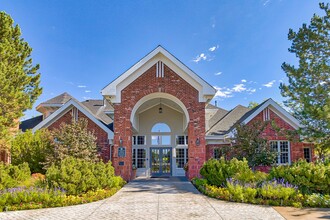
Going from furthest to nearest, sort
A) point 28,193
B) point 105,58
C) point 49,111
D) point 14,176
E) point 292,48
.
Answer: point 49,111, point 105,58, point 292,48, point 14,176, point 28,193

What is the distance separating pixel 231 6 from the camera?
17.3 metres

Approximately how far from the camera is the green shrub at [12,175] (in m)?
11.7

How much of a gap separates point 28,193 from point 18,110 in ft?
17.4

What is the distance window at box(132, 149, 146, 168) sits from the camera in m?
23.2

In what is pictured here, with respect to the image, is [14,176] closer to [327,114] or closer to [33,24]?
[33,24]

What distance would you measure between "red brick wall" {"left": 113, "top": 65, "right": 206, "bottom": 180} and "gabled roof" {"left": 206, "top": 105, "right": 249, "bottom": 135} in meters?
3.15

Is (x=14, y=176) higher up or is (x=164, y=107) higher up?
(x=164, y=107)

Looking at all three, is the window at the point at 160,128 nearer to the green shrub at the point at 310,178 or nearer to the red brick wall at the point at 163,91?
the red brick wall at the point at 163,91

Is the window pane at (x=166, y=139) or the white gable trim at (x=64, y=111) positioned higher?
the white gable trim at (x=64, y=111)

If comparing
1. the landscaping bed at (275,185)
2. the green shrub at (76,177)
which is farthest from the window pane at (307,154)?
the green shrub at (76,177)

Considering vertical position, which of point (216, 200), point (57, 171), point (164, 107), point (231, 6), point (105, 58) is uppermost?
point (231, 6)

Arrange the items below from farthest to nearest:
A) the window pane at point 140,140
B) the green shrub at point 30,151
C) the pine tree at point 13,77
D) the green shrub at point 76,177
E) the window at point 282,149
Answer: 1. the window pane at point 140,140
2. the window at point 282,149
3. the green shrub at point 30,151
4. the pine tree at point 13,77
5. the green shrub at point 76,177

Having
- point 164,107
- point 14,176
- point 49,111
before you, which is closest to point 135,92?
point 164,107

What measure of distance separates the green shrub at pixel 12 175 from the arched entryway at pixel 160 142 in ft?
34.4
